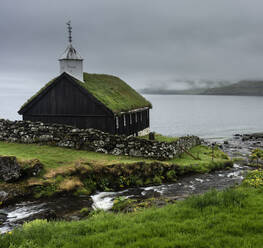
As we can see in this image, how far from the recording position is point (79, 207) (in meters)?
13.9

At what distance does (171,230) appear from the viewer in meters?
7.37

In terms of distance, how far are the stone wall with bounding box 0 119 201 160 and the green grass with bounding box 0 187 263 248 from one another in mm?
12756

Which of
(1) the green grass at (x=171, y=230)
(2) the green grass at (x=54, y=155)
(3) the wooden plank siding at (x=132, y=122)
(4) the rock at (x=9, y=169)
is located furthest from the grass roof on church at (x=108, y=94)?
(1) the green grass at (x=171, y=230)

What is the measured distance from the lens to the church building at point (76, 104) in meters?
26.2

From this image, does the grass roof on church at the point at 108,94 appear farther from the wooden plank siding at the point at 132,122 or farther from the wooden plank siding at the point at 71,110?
the wooden plank siding at the point at 132,122

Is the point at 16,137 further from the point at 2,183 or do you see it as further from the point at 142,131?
the point at 142,131

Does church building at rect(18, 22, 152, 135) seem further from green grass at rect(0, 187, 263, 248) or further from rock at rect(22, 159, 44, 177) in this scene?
green grass at rect(0, 187, 263, 248)

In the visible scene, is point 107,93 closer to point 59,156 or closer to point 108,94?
point 108,94

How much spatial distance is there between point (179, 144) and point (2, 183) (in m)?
16.0

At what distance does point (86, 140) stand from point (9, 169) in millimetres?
7675

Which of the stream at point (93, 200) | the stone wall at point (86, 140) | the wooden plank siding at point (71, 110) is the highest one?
the wooden plank siding at point (71, 110)

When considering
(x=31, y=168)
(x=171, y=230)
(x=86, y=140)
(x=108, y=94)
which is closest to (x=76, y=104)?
(x=108, y=94)

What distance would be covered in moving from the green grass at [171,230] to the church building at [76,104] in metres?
17.6

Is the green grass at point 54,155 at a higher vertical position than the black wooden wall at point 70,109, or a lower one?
lower
